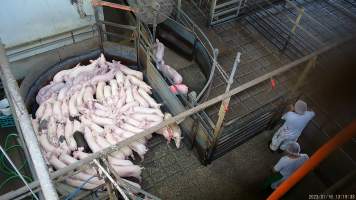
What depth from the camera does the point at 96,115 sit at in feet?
19.1

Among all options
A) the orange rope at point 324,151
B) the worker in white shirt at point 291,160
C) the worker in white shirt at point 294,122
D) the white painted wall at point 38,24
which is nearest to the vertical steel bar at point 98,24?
the white painted wall at point 38,24

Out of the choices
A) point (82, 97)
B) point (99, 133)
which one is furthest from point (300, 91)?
point (82, 97)

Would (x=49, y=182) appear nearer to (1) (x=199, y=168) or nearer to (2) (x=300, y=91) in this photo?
(1) (x=199, y=168)

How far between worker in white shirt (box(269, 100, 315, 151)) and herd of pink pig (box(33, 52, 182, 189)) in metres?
1.72

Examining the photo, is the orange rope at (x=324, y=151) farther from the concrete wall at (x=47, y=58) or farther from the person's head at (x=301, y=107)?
the concrete wall at (x=47, y=58)

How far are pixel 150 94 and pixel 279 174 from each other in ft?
8.97

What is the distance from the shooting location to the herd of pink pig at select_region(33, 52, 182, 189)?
5.28 metres

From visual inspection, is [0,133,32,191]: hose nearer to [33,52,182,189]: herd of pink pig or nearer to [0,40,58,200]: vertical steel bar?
[33,52,182,189]: herd of pink pig

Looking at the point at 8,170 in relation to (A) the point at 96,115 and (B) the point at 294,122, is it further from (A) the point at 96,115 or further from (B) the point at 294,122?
(B) the point at 294,122

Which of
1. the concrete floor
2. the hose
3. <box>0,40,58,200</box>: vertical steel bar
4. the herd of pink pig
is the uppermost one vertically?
<box>0,40,58,200</box>: vertical steel bar

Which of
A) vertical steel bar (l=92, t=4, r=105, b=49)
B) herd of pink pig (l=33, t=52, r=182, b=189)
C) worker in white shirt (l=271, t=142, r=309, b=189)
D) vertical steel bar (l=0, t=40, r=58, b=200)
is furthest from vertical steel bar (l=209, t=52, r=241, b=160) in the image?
vertical steel bar (l=92, t=4, r=105, b=49)

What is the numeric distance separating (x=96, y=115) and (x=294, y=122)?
10.8 ft

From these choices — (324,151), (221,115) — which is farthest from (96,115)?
(324,151)

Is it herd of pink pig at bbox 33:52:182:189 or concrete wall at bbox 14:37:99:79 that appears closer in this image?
herd of pink pig at bbox 33:52:182:189
